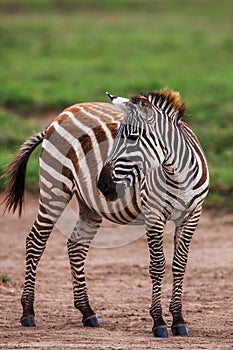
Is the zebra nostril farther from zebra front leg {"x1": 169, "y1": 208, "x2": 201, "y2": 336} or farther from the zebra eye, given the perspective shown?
zebra front leg {"x1": 169, "y1": 208, "x2": 201, "y2": 336}

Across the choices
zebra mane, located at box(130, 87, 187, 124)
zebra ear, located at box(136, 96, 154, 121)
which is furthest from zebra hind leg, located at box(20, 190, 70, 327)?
zebra ear, located at box(136, 96, 154, 121)

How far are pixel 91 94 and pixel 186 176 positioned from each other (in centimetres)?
961

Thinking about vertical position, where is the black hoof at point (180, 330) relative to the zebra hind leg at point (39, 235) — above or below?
below

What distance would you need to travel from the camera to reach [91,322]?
679 cm

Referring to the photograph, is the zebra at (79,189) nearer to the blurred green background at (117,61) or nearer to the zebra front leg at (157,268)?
the zebra front leg at (157,268)

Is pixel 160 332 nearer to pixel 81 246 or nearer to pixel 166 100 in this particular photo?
pixel 81 246

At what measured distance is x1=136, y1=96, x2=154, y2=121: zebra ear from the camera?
5910mm

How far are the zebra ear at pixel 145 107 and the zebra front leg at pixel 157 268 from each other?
0.82 meters

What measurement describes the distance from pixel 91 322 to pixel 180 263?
92cm

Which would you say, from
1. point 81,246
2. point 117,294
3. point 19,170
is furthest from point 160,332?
point 19,170

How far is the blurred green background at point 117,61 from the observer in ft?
45.1

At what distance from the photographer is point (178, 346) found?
5.79m

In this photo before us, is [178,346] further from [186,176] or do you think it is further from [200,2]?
[200,2]

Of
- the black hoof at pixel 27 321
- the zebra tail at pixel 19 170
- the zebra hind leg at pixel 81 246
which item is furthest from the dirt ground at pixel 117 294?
the zebra tail at pixel 19 170
